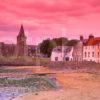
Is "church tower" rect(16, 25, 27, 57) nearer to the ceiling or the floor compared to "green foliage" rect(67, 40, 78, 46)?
nearer to the floor

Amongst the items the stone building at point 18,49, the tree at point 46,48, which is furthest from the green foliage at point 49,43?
the stone building at point 18,49

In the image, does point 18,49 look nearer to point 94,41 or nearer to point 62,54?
point 62,54

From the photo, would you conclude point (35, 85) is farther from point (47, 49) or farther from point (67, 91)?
point (47, 49)

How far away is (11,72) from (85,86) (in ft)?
20.4

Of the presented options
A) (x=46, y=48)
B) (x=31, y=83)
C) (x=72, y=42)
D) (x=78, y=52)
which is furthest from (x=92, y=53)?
(x=31, y=83)

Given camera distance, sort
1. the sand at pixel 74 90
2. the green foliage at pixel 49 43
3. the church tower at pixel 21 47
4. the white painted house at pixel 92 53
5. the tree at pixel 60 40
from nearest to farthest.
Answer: the sand at pixel 74 90, the church tower at pixel 21 47, the white painted house at pixel 92 53, the tree at pixel 60 40, the green foliage at pixel 49 43

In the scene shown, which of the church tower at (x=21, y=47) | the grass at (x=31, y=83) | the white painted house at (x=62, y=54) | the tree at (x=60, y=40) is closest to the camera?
the grass at (x=31, y=83)

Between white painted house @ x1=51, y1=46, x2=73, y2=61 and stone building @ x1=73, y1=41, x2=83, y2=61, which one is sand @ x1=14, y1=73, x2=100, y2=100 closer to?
stone building @ x1=73, y1=41, x2=83, y2=61

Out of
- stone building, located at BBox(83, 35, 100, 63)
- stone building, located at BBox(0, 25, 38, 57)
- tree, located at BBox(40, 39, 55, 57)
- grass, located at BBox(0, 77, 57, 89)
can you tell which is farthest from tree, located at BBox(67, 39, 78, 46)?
grass, located at BBox(0, 77, 57, 89)

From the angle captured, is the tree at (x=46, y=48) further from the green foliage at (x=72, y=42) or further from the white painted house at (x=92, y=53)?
the white painted house at (x=92, y=53)

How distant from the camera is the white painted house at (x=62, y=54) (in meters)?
24.2

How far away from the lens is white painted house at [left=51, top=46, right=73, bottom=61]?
2420 cm

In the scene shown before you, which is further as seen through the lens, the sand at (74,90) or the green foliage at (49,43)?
the green foliage at (49,43)

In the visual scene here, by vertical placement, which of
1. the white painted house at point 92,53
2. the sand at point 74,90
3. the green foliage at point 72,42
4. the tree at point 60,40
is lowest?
the sand at point 74,90
